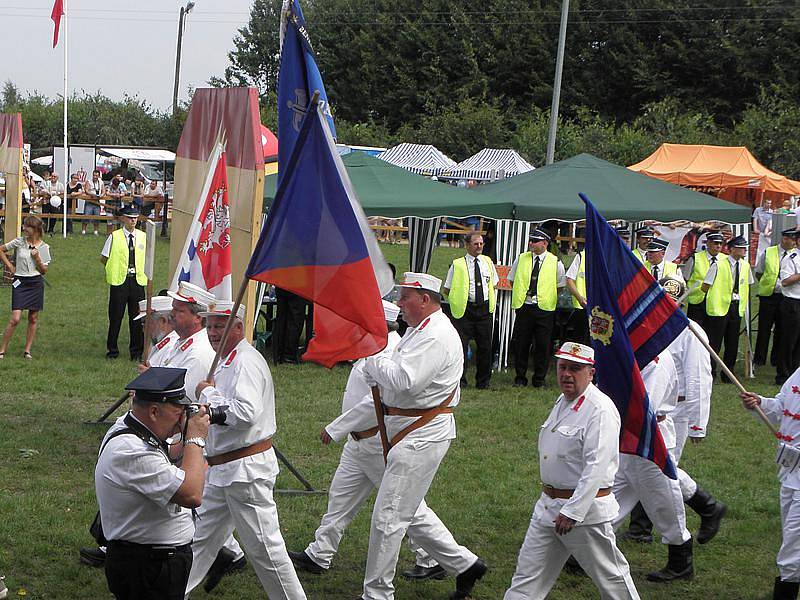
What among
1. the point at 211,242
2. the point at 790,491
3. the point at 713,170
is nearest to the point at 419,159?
the point at 713,170

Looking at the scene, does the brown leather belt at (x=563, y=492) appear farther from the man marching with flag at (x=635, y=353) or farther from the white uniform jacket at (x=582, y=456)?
the man marching with flag at (x=635, y=353)

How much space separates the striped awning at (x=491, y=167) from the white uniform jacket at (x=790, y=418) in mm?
29922

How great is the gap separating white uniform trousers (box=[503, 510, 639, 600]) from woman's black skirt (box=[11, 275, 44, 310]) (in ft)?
35.3

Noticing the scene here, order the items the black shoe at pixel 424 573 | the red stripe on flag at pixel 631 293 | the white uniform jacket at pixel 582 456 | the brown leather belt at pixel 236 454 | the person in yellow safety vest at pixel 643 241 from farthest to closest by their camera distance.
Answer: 1. the person in yellow safety vest at pixel 643 241
2. the black shoe at pixel 424 573
3. the red stripe on flag at pixel 631 293
4. the brown leather belt at pixel 236 454
5. the white uniform jacket at pixel 582 456

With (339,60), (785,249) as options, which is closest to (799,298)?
(785,249)

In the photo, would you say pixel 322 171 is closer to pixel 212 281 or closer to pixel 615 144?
pixel 212 281

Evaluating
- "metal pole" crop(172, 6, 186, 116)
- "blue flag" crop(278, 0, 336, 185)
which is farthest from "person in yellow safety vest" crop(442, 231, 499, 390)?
"metal pole" crop(172, 6, 186, 116)

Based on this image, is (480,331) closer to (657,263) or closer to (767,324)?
(657,263)

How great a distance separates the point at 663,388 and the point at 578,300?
7.50m

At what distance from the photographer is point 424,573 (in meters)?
8.02

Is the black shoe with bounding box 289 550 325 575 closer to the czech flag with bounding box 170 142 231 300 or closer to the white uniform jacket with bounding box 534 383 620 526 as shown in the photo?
the white uniform jacket with bounding box 534 383 620 526

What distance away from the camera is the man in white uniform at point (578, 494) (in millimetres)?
6410

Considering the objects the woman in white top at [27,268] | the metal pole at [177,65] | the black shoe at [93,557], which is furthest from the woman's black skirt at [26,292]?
the metal pole at [177,65]

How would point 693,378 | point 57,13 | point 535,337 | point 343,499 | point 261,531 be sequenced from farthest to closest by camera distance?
point 57,13
point 535,337
point 693,378
point 343,499
point 261,531
